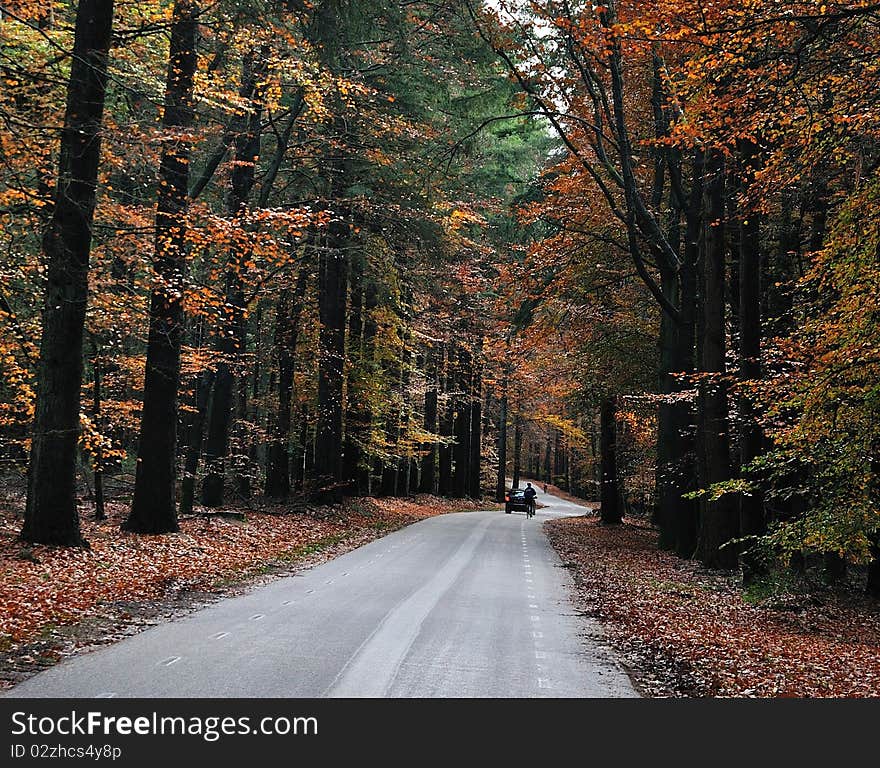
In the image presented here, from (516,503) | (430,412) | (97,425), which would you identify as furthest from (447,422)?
(97,425)

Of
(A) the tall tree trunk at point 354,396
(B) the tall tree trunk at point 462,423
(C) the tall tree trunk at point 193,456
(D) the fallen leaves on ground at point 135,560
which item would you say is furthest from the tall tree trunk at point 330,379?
(B) the tall tree trunk at point 462,423

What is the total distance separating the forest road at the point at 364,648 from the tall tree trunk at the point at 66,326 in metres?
3.44

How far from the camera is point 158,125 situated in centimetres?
1591

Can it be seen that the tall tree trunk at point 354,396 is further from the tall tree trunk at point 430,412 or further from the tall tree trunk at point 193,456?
the tall tree trunk at point 430,412

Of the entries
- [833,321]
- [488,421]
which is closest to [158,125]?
[833,321]

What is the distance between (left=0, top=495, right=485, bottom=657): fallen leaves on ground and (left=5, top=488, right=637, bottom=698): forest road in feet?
4.05

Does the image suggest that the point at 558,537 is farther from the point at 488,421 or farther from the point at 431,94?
the point at 488,421

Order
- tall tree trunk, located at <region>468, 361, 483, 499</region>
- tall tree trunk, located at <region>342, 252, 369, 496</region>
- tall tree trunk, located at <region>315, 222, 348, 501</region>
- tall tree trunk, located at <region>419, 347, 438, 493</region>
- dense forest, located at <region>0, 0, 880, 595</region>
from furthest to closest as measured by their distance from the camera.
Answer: tall tree trunk, located at <region>468, 361, 483, 499</region>, tall tree trunk, located at <region>419, 347, 438, 493</region>, tall tree trunk, located at <region>342, 252, 369, 496</region>, tall tree trunk, located at <region>315, 222, 348, 501</region>, dense forest, located at <region>0, 0, 880, 595</region>

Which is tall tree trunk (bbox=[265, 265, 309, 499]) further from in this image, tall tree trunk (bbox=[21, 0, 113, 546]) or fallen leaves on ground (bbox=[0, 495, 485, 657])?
tall tree trunk (bbox=[21, 0, 113, 546])

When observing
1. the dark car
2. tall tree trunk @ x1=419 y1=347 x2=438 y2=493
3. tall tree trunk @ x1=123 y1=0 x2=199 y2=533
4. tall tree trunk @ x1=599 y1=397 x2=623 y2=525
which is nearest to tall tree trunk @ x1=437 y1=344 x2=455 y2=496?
tall tree trunk @ x1=419 y1=347 x2=438 y2=493

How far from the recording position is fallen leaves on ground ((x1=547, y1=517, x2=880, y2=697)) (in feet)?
24.5

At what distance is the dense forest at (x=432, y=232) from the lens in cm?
1016

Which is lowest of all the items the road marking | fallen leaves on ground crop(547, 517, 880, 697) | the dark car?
the dark car
